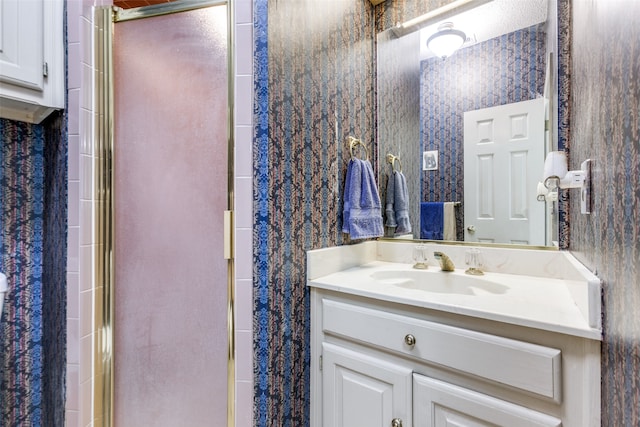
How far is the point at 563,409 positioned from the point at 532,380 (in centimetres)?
8

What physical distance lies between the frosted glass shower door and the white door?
42.7 inches

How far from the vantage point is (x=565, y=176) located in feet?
2.82

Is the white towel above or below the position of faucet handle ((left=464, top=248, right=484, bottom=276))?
above

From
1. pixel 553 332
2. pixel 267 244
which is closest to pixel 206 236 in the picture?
pixel 267 244

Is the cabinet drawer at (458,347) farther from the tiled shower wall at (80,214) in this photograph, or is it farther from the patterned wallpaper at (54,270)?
the patterned wallpaper at (54,270)

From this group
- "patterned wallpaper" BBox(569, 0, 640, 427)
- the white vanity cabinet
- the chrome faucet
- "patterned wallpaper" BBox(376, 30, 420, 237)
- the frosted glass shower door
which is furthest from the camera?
→ "patterned wallpaper" BBox(376, 30, 420, 237)

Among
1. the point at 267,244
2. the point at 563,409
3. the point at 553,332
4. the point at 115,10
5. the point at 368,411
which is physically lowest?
the point at 368,411

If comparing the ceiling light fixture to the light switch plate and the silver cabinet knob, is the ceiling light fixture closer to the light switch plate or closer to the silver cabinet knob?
the light switch plate

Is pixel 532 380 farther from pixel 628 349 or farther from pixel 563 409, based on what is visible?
pixel 628 349

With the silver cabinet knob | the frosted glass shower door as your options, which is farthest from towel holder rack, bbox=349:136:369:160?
the silver cabinet knob

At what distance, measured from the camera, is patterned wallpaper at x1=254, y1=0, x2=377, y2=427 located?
1012 millimetres

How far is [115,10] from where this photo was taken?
1.20 metres

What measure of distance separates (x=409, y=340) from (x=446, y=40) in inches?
53.5

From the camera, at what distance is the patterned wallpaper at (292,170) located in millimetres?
→ 1012
